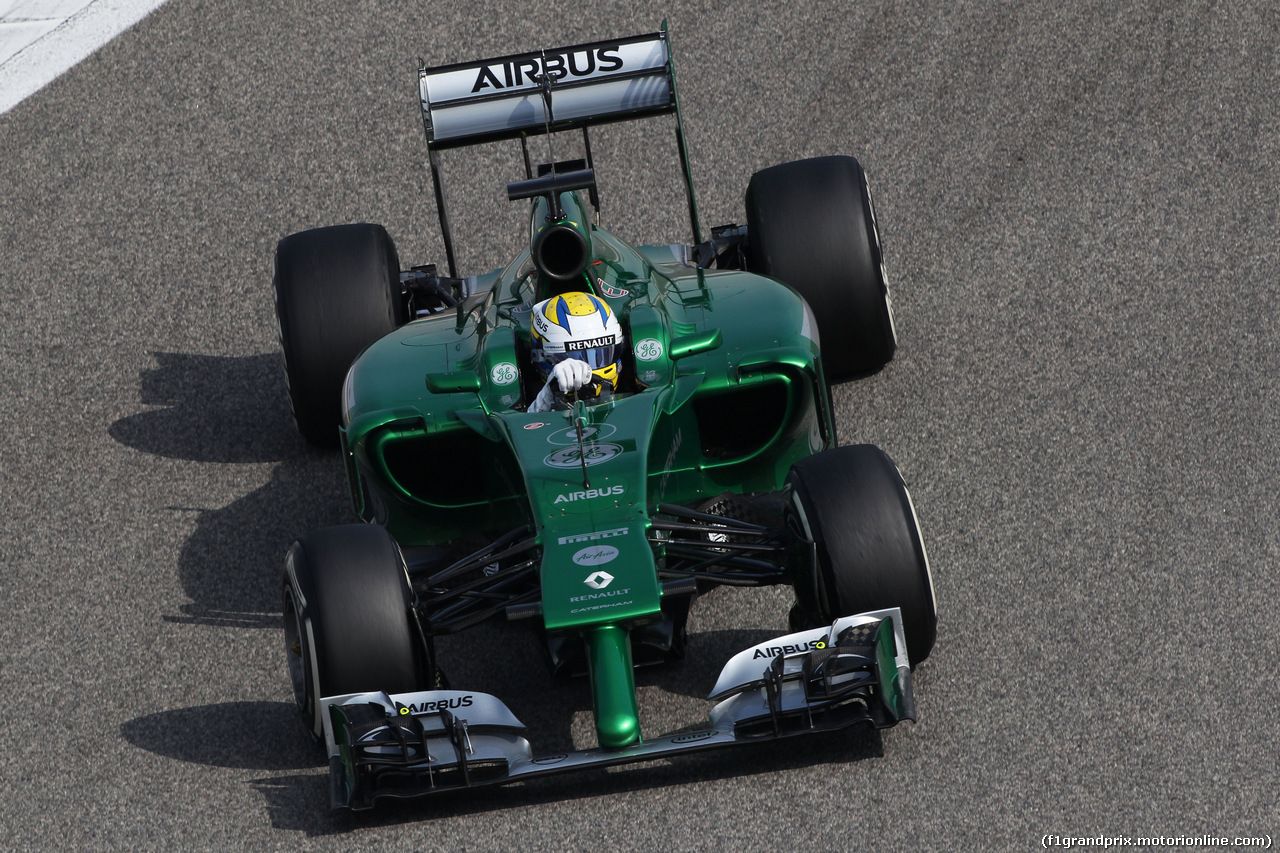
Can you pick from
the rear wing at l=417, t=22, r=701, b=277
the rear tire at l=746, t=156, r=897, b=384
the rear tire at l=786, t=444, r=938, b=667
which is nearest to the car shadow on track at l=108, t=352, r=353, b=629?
the rear wing at l=417, t=22, r=701, b=277

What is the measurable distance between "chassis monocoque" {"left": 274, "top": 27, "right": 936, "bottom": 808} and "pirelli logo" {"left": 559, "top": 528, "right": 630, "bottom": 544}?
0.04 ft

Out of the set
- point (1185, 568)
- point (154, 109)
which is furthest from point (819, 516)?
point (154, 109)

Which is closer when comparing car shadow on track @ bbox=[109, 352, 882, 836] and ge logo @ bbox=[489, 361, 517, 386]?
car shadow on track @ bbox=[109, 352, 882, 836]

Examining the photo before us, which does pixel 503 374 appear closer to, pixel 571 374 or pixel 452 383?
pixel 452 383

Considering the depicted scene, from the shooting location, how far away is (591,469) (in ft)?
20.4

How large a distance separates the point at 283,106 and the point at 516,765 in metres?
7.77

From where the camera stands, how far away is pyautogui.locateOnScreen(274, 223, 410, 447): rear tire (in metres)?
8.17

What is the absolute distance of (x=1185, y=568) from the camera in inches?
271

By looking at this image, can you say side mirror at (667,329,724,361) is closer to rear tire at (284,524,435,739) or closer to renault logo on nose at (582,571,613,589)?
renault logo on nose at (582,571,613,589)

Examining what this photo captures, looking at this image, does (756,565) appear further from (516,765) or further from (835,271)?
(835,271)

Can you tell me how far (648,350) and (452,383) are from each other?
834 mm

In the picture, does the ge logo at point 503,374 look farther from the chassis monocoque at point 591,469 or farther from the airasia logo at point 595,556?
the airasia logo at point 595,556

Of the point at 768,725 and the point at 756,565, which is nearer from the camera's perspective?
the point at 768,725

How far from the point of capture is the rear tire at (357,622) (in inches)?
223
